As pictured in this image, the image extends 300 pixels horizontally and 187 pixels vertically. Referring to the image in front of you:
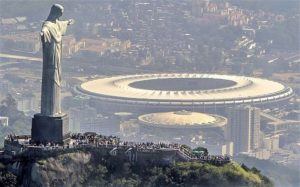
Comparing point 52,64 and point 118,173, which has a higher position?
point 52,64

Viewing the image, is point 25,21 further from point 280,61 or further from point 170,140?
point 170,140

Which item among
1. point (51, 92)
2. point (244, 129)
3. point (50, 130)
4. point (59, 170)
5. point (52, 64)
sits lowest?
point (244, 129)

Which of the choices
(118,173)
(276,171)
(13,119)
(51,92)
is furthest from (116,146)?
(13,119)

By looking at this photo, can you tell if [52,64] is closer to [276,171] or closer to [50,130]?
[50,130]

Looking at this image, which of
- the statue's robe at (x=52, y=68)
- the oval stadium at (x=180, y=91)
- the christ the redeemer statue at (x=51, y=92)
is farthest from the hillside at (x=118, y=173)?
the oval stadium at (x=180, y=91)

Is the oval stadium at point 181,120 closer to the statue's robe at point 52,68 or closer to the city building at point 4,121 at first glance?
the city building at point 4,121
